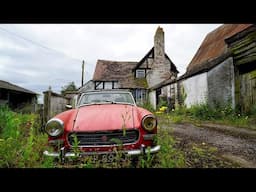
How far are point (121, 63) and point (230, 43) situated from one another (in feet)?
55.7

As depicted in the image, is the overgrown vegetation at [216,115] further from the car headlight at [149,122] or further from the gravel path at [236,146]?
the car headlight at [149,122]

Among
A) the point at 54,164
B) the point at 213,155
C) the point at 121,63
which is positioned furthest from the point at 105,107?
the point at 121,63

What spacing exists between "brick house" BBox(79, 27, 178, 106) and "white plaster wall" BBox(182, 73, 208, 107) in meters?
8.75

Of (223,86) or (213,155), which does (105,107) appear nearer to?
(213,155)

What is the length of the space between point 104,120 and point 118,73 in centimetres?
2167

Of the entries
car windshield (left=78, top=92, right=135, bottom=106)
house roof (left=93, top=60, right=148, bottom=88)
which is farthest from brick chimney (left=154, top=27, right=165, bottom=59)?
car windshield (left=78, top=92, right=135, bottom=106)

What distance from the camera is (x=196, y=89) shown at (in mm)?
9883

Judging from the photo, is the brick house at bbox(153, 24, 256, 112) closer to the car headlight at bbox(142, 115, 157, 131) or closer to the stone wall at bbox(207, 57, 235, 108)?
the stone wall at bbox(207, 57, 235, 108)

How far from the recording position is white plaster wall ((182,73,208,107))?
9192mm

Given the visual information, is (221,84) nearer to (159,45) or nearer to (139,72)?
(159,45)

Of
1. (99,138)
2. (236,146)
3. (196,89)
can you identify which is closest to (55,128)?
(99,138)

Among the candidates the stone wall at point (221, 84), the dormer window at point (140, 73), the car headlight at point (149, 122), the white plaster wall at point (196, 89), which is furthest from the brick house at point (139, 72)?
the car headlight at point (149, 122)

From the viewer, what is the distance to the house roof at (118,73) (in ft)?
71.3
